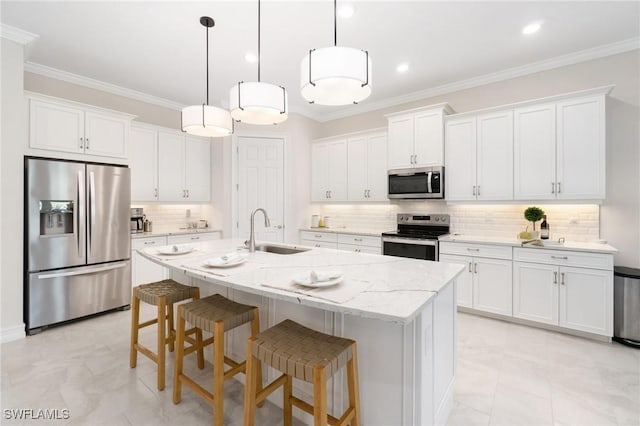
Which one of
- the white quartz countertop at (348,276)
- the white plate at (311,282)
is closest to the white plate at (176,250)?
the white quartz countertop at (348,276)

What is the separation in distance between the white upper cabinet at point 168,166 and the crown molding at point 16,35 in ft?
4.58

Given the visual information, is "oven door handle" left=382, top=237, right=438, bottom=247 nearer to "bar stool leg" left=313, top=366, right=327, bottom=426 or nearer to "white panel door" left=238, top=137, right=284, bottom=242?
"white panel door" left=238, top=137, right=284, bottom=242

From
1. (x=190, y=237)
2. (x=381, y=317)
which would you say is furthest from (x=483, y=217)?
(x=190, y=237)

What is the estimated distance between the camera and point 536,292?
310 cm

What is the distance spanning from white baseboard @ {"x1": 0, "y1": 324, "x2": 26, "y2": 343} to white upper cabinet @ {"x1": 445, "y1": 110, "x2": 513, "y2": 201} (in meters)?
4.88

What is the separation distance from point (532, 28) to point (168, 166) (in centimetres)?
478

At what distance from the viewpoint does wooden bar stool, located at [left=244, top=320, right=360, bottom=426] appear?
4.25ft

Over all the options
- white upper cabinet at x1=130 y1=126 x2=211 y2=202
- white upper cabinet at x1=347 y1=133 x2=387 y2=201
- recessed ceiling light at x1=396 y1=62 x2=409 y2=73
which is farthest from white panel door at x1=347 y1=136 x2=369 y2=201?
white upper cabinet at x1=130 y1=126 x2=211 y2=202

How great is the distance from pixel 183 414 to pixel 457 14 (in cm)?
374

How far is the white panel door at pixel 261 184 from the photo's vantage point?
16.0 feet

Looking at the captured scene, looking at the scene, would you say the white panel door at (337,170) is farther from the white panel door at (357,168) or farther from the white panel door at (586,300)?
the white panel door at (586,300)

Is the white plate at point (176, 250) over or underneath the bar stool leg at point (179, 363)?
over

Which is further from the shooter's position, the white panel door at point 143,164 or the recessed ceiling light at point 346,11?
the white panel door at point 143,164

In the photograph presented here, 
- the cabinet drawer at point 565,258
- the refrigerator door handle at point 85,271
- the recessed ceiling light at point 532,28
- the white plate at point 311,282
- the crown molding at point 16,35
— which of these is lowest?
the refrigerator door handle at point 85,271
